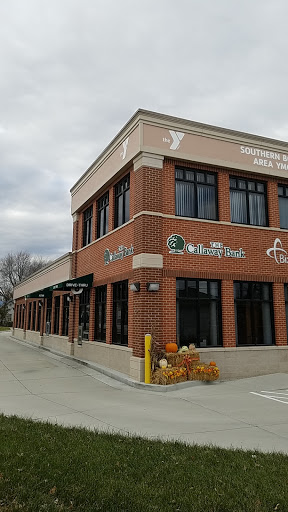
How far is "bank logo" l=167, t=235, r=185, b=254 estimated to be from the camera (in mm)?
12570

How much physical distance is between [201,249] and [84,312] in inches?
277

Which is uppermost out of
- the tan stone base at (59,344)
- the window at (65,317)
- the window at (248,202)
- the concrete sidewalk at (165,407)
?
the window at (248,202)

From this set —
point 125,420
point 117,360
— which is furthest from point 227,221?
point 125,420

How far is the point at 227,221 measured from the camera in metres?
13.7

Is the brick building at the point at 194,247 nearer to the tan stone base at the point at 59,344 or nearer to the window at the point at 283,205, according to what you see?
the window at the point at 283,205

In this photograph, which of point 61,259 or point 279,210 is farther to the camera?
point 61,259

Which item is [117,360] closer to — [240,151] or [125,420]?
[125,420]

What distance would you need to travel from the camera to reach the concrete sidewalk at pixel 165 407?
6.63 metres

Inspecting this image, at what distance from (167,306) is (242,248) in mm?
3526

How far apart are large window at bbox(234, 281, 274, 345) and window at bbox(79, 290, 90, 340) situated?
264 inches

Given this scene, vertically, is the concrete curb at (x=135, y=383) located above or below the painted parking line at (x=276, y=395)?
above

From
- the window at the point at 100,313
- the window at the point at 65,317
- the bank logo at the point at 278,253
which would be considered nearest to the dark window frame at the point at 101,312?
the window at the point at 100,313

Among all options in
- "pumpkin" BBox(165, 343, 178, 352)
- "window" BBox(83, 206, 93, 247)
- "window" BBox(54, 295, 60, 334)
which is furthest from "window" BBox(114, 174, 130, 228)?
"window" BBox(54, 295, 60, 334)

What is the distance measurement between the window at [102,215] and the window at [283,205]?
21.8 ft
